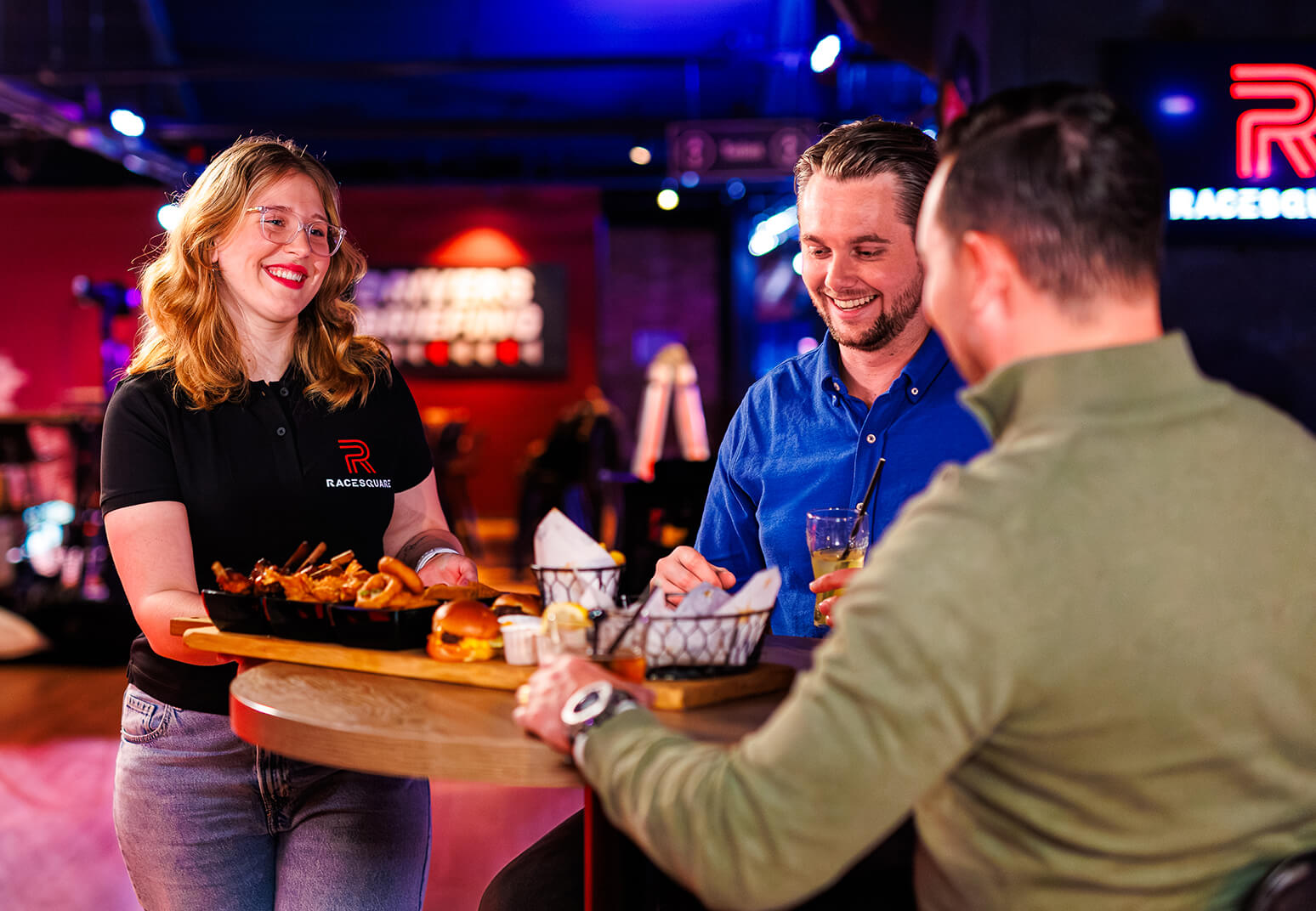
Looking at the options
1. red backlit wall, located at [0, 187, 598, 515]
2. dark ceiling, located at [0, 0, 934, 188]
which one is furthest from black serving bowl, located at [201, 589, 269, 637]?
red backlit wall, located at [0, 187, 598, 515]

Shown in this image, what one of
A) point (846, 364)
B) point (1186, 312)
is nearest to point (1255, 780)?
point (846, 364)

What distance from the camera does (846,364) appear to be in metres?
2.01

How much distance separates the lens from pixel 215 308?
190 centimetres

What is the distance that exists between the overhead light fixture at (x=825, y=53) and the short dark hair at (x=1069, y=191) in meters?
6.09

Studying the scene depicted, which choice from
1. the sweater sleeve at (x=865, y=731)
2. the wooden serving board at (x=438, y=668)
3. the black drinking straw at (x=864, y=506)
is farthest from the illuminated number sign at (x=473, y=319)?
the sweater sleeve at (x=865, y=731)

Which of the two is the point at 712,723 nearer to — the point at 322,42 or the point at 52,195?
the point at 322,42

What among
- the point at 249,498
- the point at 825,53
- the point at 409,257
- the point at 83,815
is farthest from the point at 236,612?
the point at 409,257

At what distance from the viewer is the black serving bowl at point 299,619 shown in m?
1.48

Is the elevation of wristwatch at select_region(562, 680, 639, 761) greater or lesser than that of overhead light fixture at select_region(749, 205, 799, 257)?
lesser

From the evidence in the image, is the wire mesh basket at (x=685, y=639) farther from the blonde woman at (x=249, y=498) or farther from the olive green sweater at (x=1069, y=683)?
the blonde woman at (x=249, y=498)

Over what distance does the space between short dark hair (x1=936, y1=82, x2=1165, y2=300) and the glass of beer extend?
0.68 metres

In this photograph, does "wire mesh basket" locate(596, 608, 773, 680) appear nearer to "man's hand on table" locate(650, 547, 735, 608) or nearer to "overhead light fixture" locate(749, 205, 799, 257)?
"man's hand on table" locate(650, 547, 735, 608)

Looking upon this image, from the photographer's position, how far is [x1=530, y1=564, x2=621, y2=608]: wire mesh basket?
1.42m

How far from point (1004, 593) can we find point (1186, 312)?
3936 mm
